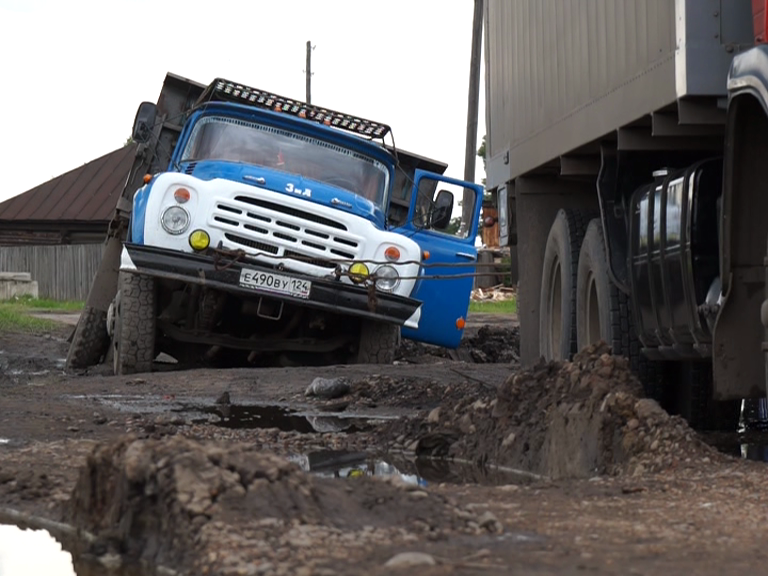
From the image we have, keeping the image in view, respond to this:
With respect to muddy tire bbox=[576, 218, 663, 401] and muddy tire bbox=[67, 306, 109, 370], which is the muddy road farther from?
muddy tire bbox=[67, 306, 109, 370]

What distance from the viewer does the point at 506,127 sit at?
1123 centimetres

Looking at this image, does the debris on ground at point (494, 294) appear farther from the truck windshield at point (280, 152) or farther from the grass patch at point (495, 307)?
the truck windshield at point (280, 152)

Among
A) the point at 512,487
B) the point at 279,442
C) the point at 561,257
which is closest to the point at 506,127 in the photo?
the point at 561,257

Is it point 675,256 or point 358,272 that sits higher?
point 358,272

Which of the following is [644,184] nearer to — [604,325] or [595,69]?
[595,69]

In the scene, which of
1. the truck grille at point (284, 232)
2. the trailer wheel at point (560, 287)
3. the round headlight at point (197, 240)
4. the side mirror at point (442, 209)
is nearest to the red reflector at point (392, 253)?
the truck grille at point (284, 232)

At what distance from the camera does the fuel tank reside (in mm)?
6863

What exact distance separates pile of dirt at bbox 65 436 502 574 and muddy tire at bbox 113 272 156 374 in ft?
25.1

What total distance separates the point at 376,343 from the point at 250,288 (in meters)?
1.74

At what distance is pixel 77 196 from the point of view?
44.6m

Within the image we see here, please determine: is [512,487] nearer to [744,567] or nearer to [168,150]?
[744,567]

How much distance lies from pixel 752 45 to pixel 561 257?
3489 millimetres

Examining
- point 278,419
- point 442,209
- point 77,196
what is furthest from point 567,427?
point 77,196

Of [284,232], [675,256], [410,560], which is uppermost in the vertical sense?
[284,232]
